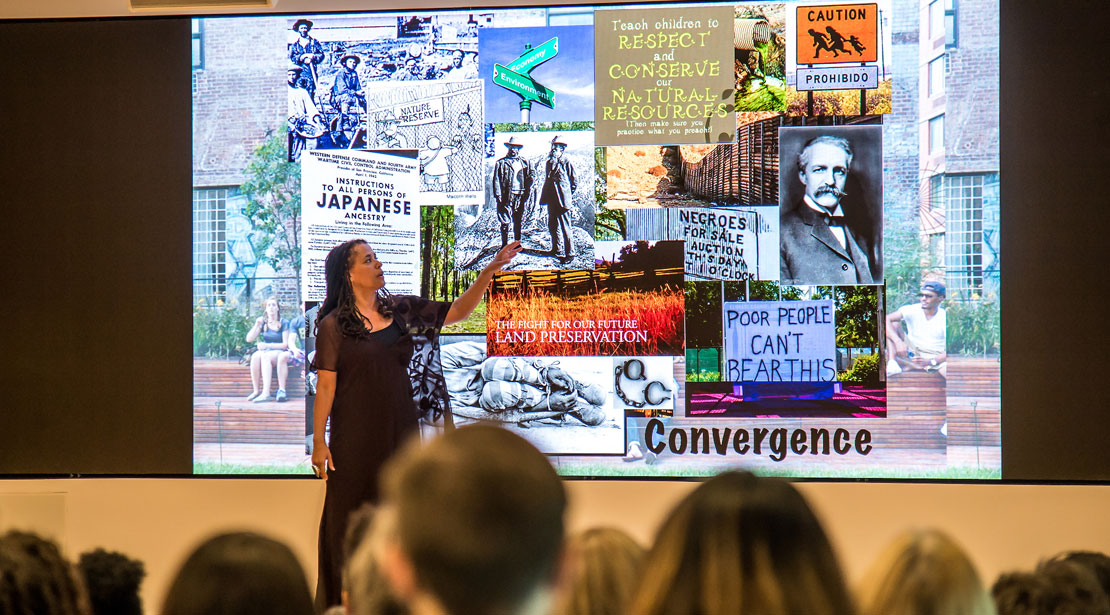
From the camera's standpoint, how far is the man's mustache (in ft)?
13.3

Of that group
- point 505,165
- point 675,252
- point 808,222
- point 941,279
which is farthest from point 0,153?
point 941,279

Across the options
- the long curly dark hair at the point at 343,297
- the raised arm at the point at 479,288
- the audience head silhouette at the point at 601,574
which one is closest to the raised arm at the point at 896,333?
the raised arm at the point at 479,288

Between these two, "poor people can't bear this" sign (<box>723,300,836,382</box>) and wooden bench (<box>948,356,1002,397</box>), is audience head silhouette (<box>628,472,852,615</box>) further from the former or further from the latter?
wooden bench (<box>948,356,1002,397</box>)

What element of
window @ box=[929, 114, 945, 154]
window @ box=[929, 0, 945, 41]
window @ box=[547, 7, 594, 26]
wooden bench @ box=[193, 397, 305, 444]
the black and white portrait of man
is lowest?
wooden bench @ box=[193, 397, 305, 444]

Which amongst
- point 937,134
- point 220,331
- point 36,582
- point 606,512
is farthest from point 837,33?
point 36,582

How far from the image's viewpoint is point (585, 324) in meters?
4.14

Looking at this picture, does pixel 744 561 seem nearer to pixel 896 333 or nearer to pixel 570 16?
pixel 896 333

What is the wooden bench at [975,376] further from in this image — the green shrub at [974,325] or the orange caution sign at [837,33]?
the orange caution sign at [837,33]

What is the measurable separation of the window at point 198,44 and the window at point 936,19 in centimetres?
335

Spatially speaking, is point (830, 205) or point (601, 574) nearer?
point (601, 574)

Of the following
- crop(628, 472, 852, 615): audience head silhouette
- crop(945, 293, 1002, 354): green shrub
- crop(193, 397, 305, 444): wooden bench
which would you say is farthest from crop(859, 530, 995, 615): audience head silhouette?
crop(193, 397, 305, 444): wooden bench

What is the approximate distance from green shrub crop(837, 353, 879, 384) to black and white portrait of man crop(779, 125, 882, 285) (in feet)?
1.12

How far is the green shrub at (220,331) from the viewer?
431 centimetres

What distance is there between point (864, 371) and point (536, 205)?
1.64m
